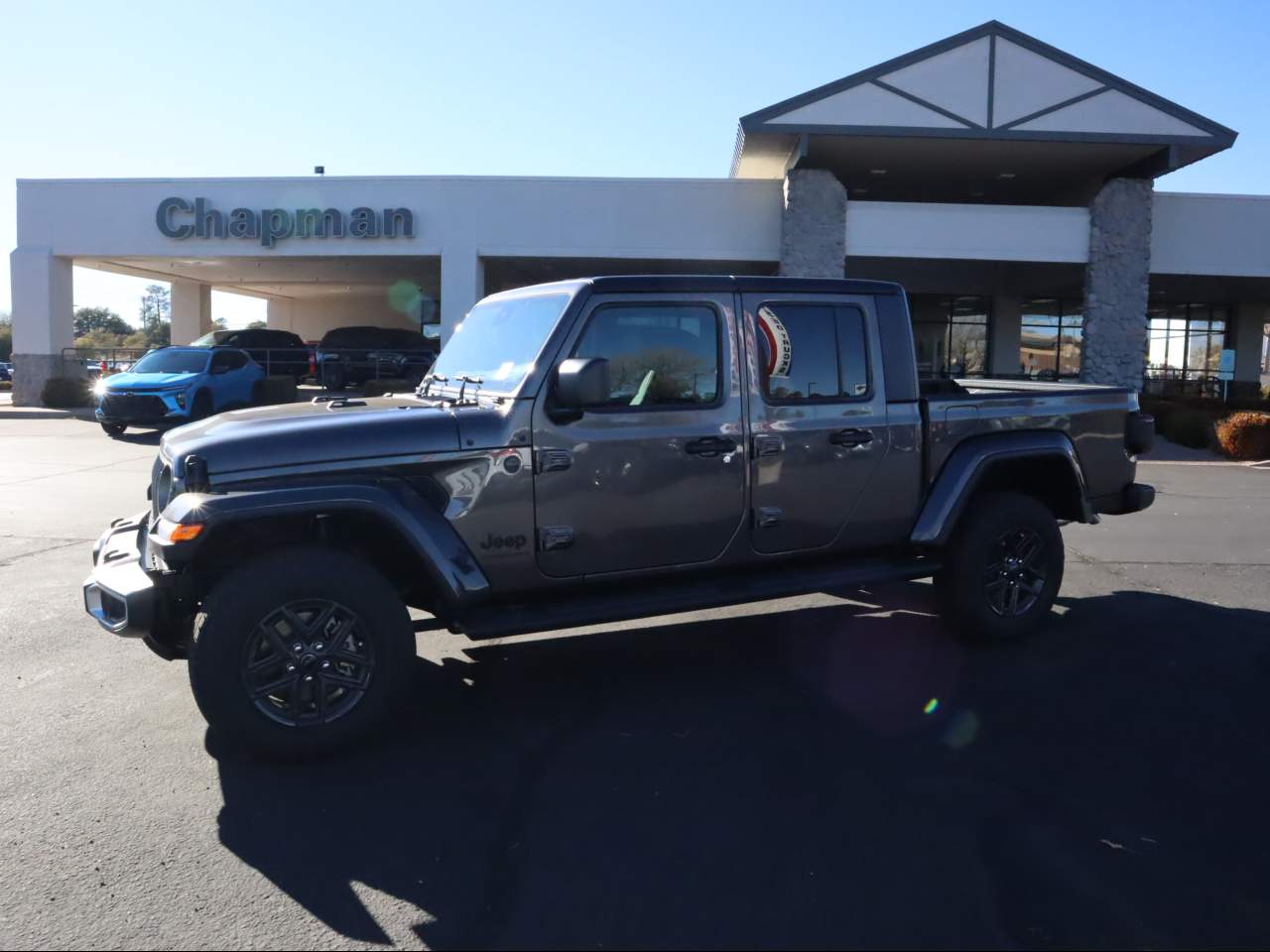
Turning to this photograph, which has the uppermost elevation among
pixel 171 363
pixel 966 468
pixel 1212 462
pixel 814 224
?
pixel 814 224

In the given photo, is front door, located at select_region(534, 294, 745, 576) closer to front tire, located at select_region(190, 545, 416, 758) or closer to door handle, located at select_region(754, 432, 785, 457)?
door handle, located at select_region(754, 432, 785, 457)

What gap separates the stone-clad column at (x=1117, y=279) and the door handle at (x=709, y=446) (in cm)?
2107

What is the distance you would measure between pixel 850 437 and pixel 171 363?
17.5 metres

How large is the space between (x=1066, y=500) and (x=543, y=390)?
3421mm

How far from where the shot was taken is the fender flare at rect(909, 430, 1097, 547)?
5617 millimetres

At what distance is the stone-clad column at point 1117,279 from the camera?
2356cm

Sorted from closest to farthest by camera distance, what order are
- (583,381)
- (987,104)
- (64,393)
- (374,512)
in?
(374,512), (583,381), (987,104), (64,393)

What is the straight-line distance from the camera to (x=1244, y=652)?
5.92m

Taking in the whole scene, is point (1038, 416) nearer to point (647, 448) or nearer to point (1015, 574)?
point (1015, 574)

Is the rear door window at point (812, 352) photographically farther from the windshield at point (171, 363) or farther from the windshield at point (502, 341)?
the windshield at point (171, 363)

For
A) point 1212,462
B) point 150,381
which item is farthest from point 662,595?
point 150,381

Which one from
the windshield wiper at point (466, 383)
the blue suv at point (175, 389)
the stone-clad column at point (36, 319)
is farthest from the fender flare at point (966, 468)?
the stone-clad column at point (36, 319)

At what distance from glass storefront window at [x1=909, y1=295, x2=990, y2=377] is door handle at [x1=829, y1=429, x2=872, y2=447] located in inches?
1112

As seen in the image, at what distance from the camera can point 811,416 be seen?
5.34 meters
